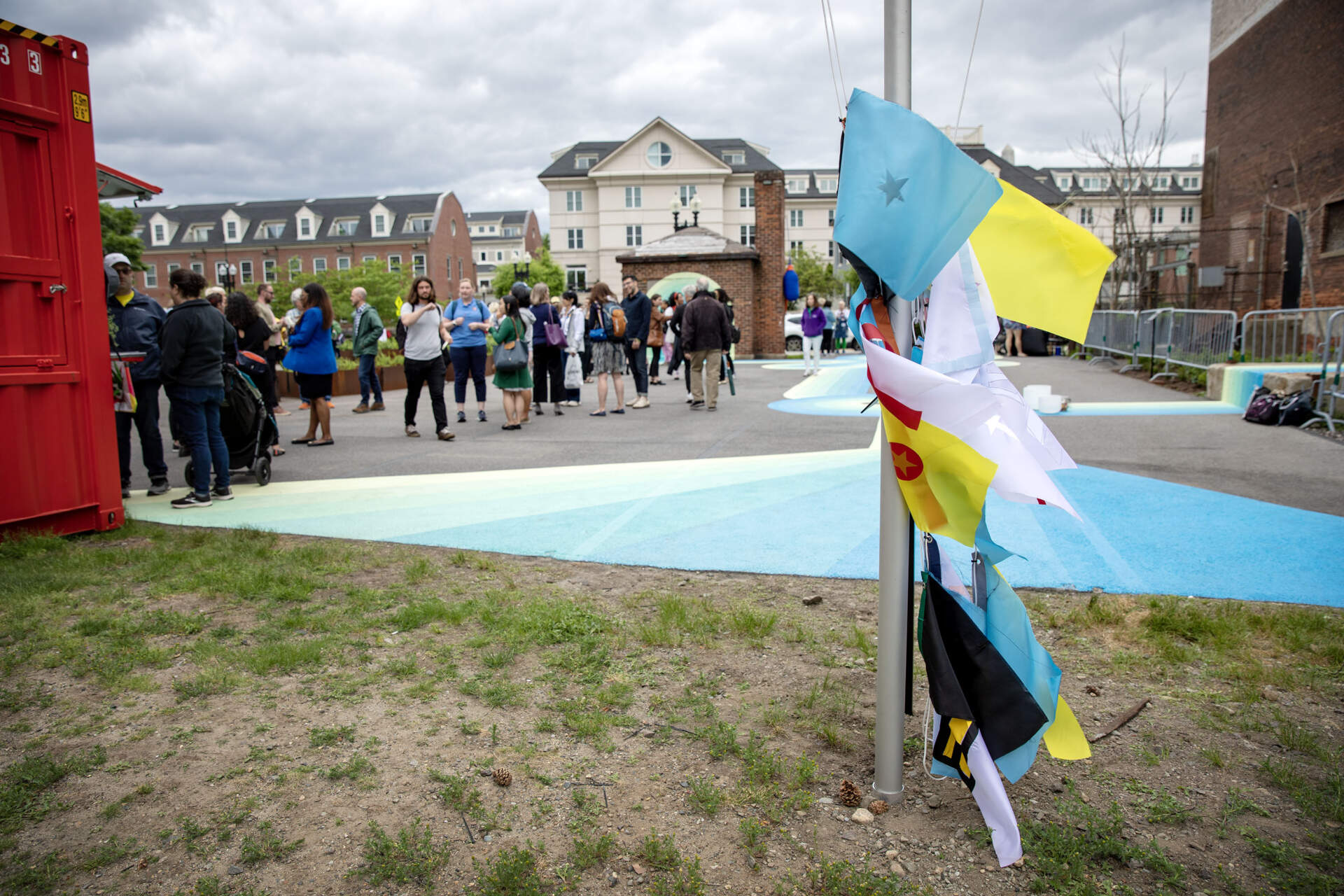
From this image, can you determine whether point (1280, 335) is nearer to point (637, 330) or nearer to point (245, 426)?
point (637, 330)

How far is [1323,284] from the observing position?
2125 centimetres

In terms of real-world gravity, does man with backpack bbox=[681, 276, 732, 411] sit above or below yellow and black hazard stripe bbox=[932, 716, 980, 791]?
above

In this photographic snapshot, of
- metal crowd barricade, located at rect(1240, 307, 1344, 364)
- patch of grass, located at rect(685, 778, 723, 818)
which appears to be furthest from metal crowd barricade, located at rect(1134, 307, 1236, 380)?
patch of grass, located at rect(685, 778, 723, 818)

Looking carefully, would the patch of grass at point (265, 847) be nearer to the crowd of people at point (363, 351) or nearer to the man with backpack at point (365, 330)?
the crowd of people at point (363, 351)

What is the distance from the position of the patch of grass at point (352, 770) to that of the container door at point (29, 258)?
4389mm

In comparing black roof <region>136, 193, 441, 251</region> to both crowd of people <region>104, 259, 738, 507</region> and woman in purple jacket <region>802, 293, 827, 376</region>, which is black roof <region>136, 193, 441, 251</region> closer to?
woman in purple jacket <region>802, 293, 827, 376</region>

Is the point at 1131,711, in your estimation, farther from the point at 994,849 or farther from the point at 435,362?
the point at 435,362

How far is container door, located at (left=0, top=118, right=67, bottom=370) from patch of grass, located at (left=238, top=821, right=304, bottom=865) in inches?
181

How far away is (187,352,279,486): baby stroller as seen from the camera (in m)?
7.62

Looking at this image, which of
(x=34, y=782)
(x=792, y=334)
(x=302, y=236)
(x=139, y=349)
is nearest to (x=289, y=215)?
(x=302, y=236)

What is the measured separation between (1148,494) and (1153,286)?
1145 inches

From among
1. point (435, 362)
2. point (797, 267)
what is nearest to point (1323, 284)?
point (435, 362)

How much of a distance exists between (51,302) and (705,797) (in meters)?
5.58

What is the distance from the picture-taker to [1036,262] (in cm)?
236
